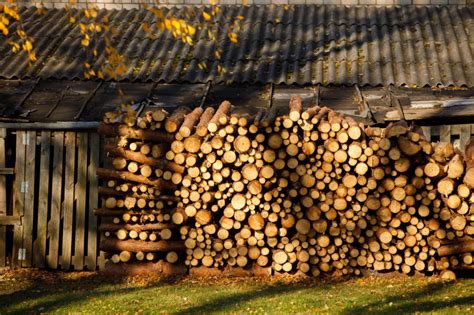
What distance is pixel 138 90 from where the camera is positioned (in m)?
14.7

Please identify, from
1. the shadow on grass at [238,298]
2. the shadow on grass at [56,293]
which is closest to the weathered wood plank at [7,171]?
the shadow on grass at [56,293]

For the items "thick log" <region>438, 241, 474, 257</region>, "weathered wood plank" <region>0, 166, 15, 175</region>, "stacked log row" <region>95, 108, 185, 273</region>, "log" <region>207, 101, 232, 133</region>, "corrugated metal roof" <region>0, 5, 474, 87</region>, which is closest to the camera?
"thick log" <region>438, 241, 474, 257</region>

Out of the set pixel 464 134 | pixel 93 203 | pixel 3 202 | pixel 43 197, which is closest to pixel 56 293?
pixel 93 203

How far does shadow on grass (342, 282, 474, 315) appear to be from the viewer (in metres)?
9.64

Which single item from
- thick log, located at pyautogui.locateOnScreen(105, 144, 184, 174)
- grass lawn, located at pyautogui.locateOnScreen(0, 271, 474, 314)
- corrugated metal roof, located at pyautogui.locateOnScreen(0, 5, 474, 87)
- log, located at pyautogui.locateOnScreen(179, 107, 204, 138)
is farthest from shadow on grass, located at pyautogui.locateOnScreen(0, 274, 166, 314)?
corrugated metal roof, located at pyautogui.locateOnScreen(0, 5, 474, 87)

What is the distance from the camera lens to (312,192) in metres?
11.7

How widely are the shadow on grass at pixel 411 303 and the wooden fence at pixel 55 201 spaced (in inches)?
203

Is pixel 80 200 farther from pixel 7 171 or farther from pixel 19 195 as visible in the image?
pixel 7 171

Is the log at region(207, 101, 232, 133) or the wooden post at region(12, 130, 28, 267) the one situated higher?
the log at region(207, 101, 232, 133)

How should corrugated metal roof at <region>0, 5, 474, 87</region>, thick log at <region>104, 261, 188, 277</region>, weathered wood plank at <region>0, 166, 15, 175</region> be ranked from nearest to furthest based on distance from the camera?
1. thick log at <region>104, 261, 188, 277</region>
2. weathered wood plank at <region>0, 166, 15, 175</region>
3. corrugated metal roof at <region>0, 5, 474, 87</region>

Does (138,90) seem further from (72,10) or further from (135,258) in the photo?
(72,10)

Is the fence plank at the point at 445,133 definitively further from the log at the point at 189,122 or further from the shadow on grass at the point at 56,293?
the shadow on grass at the point at 56,293

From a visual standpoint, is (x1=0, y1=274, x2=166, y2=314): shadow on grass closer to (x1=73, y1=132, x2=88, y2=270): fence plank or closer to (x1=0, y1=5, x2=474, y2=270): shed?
(x1=73, y1=132, x2=88, y2=270): fence plank

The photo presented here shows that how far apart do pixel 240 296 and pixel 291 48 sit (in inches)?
264
